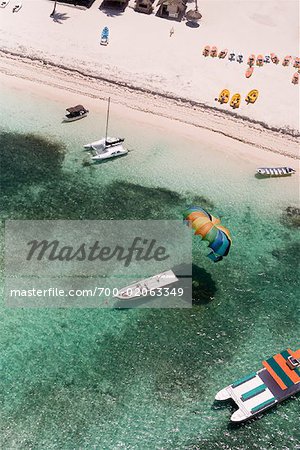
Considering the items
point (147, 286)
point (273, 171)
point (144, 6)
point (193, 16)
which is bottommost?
point (147, 286)

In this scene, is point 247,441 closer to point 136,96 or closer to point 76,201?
point 76,201

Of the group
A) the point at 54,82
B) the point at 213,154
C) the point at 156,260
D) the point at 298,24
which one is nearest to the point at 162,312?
the point at 156,260

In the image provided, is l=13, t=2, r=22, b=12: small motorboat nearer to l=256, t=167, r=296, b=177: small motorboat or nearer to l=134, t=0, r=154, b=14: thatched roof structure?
l=134, t=0, r=154, b=14: thatched roof structure

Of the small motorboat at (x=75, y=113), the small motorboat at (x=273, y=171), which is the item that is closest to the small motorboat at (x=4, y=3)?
the small motorboat at (x=75, y=113)

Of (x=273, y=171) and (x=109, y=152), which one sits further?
(x=273, y=171)

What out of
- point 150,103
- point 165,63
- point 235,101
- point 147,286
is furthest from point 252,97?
point 147,286

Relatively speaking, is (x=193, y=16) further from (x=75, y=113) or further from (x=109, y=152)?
(x=109, y=152)

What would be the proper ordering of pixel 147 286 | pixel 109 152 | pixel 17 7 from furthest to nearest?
1. pixel 17 7
2. pixel 109 152
3. pixel 147 286
